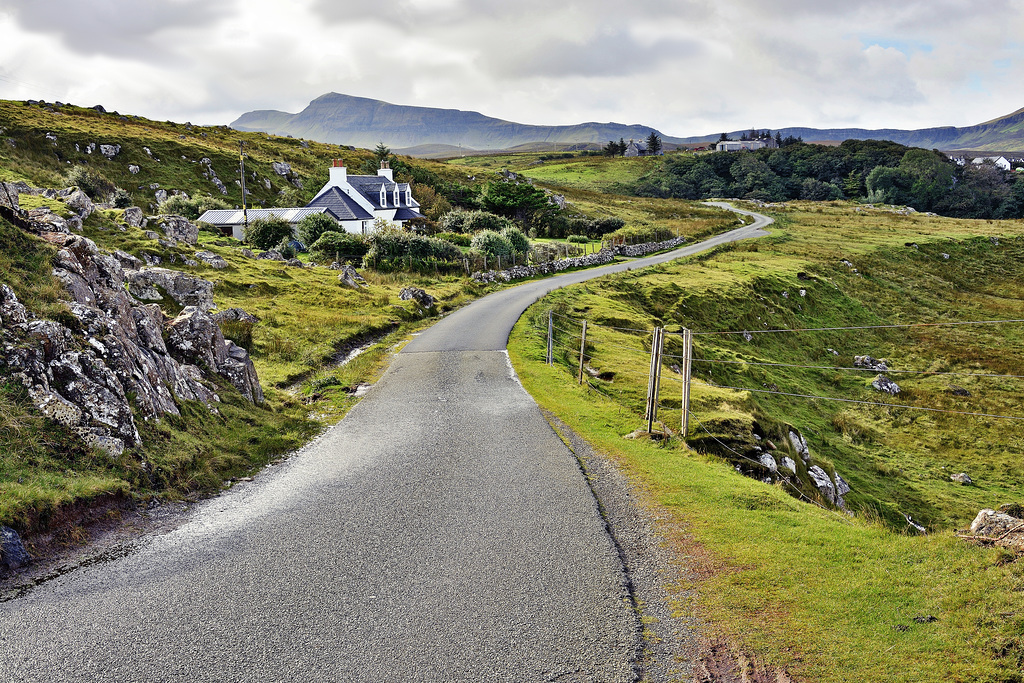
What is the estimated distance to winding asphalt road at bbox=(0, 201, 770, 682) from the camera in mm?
6078

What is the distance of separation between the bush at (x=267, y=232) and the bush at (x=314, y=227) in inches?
51.2

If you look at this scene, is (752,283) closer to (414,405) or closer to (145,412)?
(414,405)

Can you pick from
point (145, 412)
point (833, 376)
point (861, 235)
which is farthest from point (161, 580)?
point (861, 235)

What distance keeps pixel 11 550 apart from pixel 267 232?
5013 cm

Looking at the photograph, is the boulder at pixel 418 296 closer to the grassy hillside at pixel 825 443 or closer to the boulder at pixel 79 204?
the grassy hillside at pixel 825 443

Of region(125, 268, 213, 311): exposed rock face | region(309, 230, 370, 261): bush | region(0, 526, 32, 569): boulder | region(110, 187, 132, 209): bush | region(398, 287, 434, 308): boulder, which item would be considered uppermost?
region(110, 187, 132, 209): bush

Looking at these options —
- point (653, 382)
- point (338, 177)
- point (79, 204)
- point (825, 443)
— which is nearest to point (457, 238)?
point (338, 177)

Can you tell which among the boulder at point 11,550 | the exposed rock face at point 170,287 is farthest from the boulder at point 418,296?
the boulder at point 11,550

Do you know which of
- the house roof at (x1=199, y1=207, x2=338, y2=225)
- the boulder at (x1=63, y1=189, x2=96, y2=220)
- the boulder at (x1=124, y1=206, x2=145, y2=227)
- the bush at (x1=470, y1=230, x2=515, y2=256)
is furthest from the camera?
the house roof at (x1=199, y1=207, x2=338, y2=225)

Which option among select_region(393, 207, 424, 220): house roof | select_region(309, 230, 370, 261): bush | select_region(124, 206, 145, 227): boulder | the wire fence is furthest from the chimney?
the wire fence

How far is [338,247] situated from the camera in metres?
48.9

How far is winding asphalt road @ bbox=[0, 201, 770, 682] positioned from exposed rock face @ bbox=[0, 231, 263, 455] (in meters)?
2.46

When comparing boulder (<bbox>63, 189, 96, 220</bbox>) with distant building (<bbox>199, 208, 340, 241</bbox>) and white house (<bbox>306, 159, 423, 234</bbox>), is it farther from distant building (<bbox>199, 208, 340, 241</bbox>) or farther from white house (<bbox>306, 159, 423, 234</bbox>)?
white house (<bbox>306, 159, 423, 234</bbox>)

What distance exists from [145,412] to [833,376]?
114 ft
